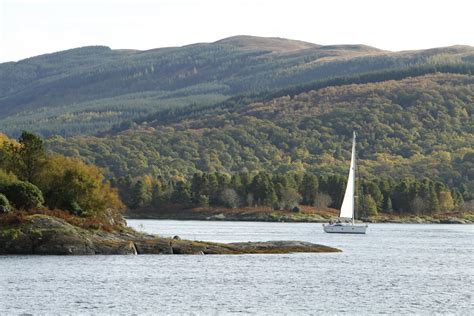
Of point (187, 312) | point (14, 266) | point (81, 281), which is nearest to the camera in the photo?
point (187, 312)

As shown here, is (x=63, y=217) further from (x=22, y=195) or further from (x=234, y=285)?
(x=234, y=285)

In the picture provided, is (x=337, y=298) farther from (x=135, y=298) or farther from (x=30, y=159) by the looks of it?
(x=30, y=159)

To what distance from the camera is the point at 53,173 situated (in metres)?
A: 104

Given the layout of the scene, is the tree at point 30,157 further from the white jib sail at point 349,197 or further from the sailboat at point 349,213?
the sailboat at point 349,213

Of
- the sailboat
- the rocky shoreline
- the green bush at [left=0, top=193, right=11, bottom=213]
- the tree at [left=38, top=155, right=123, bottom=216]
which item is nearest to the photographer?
the rocky shoreline

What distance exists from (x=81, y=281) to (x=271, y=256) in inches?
1171

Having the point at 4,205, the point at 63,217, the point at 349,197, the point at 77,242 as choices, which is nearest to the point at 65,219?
the point at 63,217

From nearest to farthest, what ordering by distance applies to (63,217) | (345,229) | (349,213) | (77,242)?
(77,242) → (63,217) → (345,229) → (349,213)

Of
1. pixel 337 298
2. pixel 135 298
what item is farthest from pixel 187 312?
pixel 337 298

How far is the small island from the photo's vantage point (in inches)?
3497

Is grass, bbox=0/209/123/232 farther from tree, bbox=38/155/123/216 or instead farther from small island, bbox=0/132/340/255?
tree, bbox=38/155/123/216

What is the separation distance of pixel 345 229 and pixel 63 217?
75.1 metres

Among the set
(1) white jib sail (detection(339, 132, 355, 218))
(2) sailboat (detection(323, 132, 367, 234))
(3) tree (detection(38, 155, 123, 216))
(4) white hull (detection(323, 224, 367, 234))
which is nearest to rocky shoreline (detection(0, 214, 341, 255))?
(3) tree (detection(38, 155, 123, 216))

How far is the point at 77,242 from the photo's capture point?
295 ft
